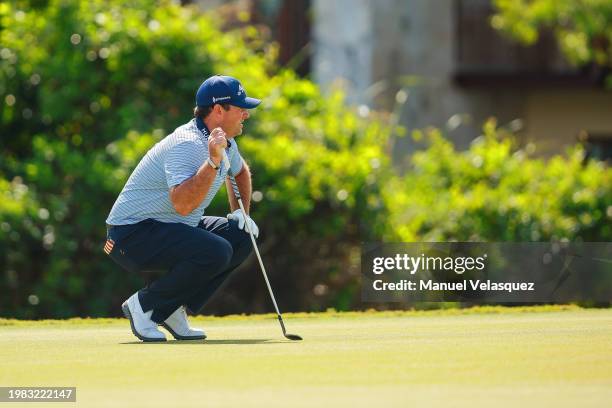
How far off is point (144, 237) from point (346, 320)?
1.82 m

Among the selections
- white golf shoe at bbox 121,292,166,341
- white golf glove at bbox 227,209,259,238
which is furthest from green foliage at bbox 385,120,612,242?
white golf shoe at bbox 121,292,166,341

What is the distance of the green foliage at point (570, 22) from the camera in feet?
58.6

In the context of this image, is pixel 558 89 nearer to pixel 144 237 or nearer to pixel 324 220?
pixel 324 220

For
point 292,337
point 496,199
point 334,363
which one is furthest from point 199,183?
point 496,199

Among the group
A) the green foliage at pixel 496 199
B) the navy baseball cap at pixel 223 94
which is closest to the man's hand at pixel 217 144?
the navy baseball cap at pixel 223 94

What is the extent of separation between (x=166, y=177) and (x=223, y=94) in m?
0.53

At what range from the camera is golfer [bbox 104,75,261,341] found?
840 cm

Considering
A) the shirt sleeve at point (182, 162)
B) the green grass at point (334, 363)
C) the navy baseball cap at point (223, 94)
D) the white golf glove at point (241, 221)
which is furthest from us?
the white golf glove at point (241, 221)

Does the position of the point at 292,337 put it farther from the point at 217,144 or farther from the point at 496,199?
the point at 496,199

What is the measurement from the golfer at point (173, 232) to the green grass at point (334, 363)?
0.22 meters

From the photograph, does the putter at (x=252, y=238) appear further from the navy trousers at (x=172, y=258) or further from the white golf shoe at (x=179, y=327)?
the white golf shoe at (x=179, y=327)

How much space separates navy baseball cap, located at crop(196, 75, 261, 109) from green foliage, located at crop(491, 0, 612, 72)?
9.97m

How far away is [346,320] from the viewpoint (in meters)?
9.88

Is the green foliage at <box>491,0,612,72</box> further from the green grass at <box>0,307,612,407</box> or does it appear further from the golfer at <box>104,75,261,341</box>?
the golfer at <box>104,75,261,341</box>
